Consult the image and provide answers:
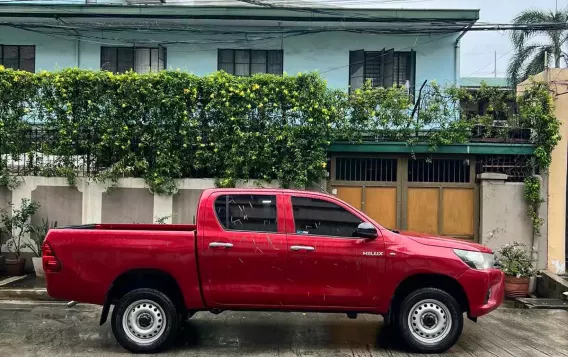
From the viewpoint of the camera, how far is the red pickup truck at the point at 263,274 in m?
5.91

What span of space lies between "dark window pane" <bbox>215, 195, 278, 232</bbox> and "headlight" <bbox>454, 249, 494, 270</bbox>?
7.25ft

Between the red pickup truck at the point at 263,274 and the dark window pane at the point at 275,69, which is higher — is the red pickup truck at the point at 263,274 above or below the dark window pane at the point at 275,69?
below

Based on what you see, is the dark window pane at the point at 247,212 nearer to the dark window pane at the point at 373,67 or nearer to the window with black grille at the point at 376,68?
the window with black grille at the point at 376,68

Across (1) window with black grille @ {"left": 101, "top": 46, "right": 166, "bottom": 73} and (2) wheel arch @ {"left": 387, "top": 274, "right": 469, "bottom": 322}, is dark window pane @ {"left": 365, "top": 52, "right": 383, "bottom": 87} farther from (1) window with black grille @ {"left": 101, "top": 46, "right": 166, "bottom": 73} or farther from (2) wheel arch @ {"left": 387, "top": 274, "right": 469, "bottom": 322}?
(2) wheel arch @ {"left": 387, "top": 274, "right": 469, "bottom": 322}

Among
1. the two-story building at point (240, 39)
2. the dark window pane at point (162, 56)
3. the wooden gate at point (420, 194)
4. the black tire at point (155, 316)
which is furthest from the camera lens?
the dark window pane at point (162, 56)

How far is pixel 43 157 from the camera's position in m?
10.8

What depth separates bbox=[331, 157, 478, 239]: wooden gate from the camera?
11.0 meters

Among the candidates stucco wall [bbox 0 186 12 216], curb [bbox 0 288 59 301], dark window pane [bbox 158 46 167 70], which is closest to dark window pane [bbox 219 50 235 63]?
dark window pane [bbox 158 46 167 70]

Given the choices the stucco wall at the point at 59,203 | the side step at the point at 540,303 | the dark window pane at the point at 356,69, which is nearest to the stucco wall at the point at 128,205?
the stucco wall at the point at 59,203

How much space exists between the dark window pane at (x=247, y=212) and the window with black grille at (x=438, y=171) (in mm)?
5648

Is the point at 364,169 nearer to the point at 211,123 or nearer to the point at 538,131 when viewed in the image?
the point at 211,123

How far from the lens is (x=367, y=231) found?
591cm

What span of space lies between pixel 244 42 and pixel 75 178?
19.7 feet

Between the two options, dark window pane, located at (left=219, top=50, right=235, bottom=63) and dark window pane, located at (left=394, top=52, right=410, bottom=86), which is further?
dark window pane, located at (left=219, top=50, right=235, bottom=63)
